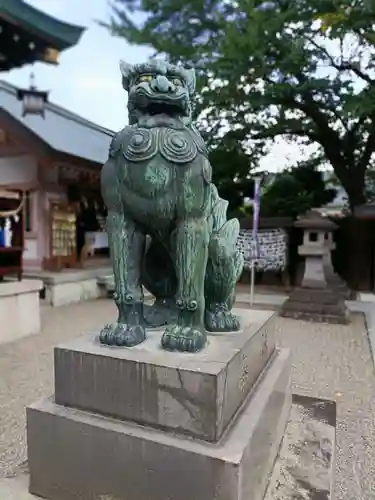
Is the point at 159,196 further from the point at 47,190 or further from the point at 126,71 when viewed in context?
the point at 47,190

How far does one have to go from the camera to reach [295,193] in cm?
936

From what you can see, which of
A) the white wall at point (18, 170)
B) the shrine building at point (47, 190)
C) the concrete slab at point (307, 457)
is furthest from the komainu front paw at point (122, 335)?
the white wall at point (18, 170)

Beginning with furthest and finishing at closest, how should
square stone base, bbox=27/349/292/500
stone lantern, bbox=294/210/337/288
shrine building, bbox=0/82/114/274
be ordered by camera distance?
shrine building, bbox=0/82/114/274
stone lantern, bbox=294/210/337/288
square stone base, bbox=27/349/292/500

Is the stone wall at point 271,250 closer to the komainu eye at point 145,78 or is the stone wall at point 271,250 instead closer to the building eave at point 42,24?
the building eave at point 42,24

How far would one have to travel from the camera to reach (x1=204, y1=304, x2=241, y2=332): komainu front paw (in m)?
1.64

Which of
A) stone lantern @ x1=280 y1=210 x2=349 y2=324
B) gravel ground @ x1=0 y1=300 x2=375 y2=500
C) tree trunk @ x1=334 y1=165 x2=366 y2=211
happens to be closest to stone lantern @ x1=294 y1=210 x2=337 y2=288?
stone lantern @ x1=280 y1=210 x2=349 y2=324

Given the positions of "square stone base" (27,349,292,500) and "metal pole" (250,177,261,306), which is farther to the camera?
"metal pole" (250,177,261,306)

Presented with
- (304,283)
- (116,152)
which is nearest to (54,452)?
(116,152)

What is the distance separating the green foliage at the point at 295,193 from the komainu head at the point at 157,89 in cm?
785

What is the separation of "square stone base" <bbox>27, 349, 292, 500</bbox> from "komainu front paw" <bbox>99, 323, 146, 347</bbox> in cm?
24

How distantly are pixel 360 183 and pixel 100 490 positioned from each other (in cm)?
839

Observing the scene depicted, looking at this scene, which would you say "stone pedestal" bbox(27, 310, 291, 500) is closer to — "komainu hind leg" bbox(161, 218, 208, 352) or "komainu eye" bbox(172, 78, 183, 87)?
"komainu hind leg" bbox(161, 218, 208, 352)

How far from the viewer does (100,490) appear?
1.33m

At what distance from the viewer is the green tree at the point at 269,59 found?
5.98 m
